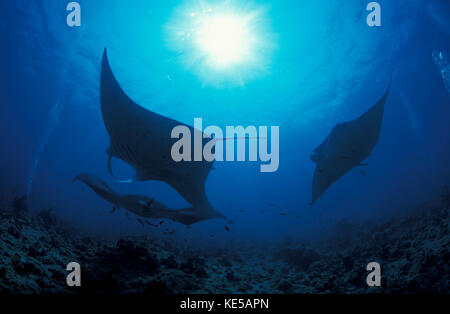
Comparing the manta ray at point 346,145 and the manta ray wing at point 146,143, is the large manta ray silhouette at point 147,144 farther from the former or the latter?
the manta ray at point 346,145

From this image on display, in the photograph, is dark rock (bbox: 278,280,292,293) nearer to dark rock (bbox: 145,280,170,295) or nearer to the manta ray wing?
the manta ray wing

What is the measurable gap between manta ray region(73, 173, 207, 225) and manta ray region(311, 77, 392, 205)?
10.8 feet

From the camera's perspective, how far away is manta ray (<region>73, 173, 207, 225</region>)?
4.39 meters

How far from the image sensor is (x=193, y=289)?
4172 millimetres

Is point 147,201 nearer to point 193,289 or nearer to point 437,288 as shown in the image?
point 193,289

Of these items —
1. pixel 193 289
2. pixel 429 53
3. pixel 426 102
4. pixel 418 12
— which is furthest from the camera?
pixel 426 102

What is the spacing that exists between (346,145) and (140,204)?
4.85 metres

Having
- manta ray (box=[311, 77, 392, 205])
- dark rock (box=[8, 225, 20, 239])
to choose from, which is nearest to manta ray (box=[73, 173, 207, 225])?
dark rock (box=[8, 225, 20, 239])

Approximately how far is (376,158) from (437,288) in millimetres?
52916

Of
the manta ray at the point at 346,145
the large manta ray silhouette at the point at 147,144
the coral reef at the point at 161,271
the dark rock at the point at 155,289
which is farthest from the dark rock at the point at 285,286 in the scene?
the dark rock at the point at 155,289

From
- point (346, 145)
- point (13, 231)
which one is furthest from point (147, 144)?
point (346, 145)

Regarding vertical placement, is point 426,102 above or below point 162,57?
above

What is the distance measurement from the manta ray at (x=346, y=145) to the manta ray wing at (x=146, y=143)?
9.05ft

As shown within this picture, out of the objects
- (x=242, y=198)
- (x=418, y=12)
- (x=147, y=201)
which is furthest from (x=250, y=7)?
(x=242, y=198)
